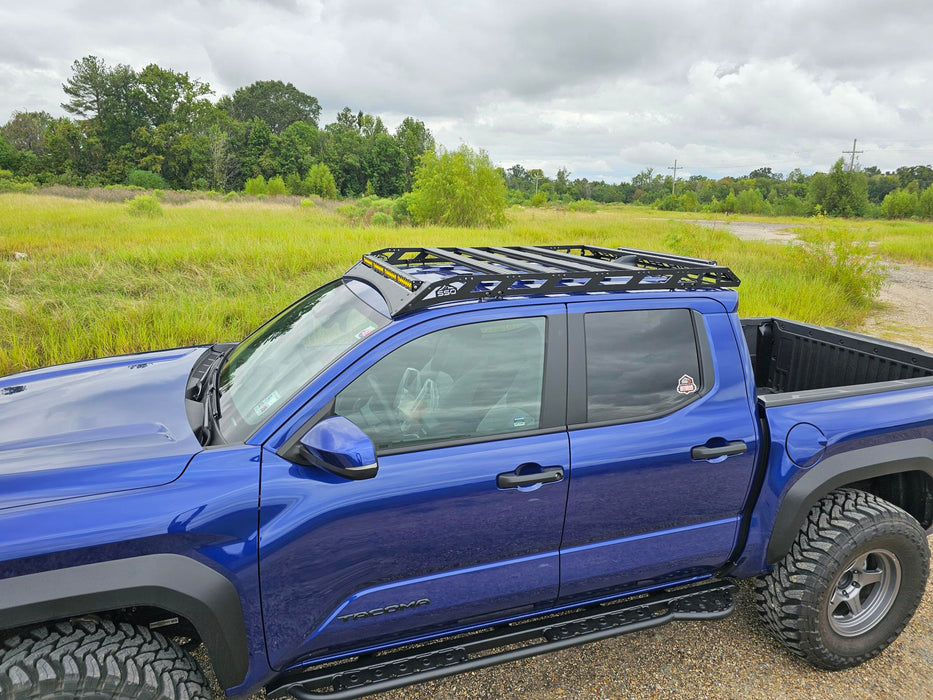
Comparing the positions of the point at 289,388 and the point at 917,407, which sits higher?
the point at 289,388

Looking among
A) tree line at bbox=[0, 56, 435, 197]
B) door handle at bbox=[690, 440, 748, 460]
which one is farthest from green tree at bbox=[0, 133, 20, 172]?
door handle at bbox=[690, 440, 748, 460]

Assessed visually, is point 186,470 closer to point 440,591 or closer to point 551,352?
point 440,591

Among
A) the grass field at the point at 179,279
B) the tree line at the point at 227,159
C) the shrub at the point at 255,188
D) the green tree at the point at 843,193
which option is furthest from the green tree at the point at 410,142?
the grass field at the point at 179,279

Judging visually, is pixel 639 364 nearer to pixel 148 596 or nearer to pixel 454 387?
pixel 454 387

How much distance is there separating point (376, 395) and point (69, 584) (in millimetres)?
1043

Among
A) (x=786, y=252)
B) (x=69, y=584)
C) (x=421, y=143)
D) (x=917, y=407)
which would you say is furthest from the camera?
(x=421, y=143)

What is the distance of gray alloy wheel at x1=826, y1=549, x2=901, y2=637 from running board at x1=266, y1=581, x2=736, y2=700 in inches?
23.4

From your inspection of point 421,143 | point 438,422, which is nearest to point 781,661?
point 438,422

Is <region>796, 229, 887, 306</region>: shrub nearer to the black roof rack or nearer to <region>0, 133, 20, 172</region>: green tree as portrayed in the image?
the black roof rack

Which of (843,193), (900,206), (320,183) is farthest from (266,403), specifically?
(900,206)

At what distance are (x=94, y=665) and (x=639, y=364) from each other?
2.15m

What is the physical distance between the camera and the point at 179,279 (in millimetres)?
8719

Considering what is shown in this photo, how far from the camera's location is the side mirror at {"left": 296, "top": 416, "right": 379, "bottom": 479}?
1.78 m

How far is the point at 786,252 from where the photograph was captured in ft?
46.3
